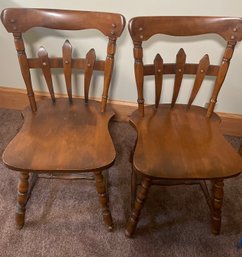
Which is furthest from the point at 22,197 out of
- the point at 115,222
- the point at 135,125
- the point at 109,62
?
the point at 109,62

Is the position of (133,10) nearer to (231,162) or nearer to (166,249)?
(231,162)

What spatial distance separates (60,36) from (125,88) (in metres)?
0.47

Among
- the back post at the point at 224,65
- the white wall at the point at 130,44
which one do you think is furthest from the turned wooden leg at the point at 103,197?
the white wall at the point at 130,44

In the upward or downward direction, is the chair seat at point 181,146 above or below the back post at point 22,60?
below

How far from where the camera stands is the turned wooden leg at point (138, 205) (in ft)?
3.52

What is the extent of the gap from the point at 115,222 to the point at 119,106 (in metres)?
0.74

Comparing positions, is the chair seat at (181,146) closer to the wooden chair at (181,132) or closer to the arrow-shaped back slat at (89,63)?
the wooden chair at (181,132)

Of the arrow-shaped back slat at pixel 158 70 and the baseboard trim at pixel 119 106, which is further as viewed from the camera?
the baseboard trim at pixel 119 106

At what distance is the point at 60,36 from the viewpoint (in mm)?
1490

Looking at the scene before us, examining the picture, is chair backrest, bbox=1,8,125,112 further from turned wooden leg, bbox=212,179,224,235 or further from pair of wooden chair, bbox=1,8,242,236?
turned wooden leg, bbox=212,179,224,235

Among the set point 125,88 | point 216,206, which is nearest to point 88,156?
point 216,206

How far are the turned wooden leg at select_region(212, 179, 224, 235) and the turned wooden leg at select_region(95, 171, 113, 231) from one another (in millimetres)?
453

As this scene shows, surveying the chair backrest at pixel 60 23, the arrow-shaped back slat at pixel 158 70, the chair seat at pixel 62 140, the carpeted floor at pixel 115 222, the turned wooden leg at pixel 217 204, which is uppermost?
the chair backrest at pixel 60 23

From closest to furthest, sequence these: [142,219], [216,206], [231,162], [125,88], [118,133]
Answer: [231,162] → [216,206] → [142,219] → [125,88] → [118,133]
